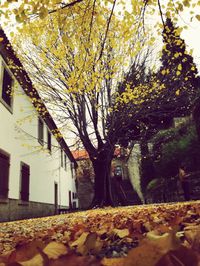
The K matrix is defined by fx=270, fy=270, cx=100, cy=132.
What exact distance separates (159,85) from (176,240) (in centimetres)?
1434

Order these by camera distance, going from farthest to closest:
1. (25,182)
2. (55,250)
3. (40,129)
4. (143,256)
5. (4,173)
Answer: (40,129), (25,182), (4,173), (55,250), (143,256)

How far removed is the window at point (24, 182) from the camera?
466 inches

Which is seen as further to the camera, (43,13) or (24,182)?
(24,182)

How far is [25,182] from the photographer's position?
12.3m

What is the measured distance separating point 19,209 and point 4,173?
196 cm

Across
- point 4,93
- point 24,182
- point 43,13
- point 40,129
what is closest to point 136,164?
point 40,129

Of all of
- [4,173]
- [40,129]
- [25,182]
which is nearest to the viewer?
[4,173]

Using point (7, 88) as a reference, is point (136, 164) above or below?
below

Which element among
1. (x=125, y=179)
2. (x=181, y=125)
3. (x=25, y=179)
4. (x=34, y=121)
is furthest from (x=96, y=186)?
(x=125, y=179)

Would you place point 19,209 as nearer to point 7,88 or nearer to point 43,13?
point 7,88

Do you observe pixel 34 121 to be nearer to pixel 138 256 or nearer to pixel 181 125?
pixel 181 125

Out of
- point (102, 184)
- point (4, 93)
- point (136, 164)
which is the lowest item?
point (102, 184)

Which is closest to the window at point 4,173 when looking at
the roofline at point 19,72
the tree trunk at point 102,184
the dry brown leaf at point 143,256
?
the roofline at point 19,72

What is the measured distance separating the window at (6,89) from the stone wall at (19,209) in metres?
3.82
